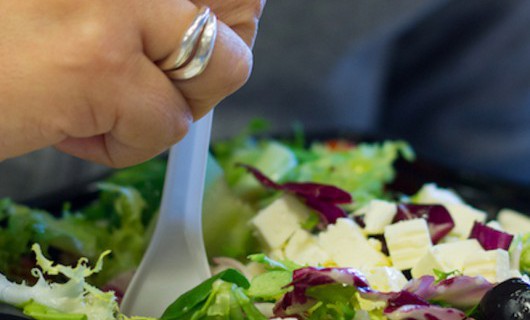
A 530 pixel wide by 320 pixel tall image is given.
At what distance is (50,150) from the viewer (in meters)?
1.33

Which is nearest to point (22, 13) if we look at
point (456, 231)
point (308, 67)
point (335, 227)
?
point (335, 227)

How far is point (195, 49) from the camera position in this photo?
0.55 m

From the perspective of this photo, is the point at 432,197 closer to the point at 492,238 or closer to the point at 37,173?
the point at 492,238

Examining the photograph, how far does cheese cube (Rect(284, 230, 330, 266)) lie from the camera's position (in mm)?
738

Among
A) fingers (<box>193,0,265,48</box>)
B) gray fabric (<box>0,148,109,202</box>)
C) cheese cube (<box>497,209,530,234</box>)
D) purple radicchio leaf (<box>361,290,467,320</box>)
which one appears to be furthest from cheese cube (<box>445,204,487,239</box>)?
gray fabric (<box>0,148,109,202</box>)

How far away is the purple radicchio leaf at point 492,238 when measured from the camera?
72 centimetres

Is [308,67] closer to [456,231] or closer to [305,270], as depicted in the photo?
[456,231]

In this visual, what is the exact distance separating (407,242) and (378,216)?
57mm

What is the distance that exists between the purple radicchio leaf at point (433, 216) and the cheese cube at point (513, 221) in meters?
0.16

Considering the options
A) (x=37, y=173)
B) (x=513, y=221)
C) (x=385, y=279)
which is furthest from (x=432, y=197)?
(x=37, y=173)

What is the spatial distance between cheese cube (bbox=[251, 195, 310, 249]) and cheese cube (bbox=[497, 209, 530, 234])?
270 mm

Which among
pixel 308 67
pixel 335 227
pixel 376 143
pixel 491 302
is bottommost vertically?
pixel 491 302

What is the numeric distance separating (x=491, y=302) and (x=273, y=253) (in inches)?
10.3

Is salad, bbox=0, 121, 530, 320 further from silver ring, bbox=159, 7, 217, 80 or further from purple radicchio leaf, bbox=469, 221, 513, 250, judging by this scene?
silver ring, bbox=159, 7, 217, 80
